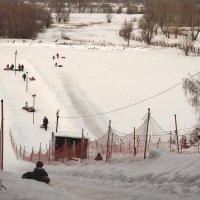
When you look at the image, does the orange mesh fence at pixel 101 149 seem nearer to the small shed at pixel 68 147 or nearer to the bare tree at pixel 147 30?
the small shed at pixel 68 147

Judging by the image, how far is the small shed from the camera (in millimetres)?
18812

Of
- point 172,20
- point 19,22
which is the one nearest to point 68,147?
point 19,22

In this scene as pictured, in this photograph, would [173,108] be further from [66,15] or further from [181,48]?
[66,15]

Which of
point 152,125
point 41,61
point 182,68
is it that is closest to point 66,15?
point 41,61

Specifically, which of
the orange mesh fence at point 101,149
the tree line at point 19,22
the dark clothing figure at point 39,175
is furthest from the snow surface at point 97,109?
the tree line at point 19,22

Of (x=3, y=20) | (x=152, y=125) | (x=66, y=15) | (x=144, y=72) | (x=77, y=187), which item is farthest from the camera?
(x=66, y=15)

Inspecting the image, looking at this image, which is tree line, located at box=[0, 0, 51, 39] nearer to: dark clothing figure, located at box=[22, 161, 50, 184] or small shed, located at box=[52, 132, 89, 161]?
small shed, located at box=[52, 132, 89, 161]

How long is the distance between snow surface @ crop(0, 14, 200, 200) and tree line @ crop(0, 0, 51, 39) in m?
14.1

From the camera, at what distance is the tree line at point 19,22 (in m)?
93.8

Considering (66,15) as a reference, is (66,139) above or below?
below

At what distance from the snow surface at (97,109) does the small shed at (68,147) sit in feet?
3.39

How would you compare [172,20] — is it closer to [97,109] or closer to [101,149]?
[97,109]

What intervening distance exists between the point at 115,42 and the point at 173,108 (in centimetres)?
5362

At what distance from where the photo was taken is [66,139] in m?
21.7
